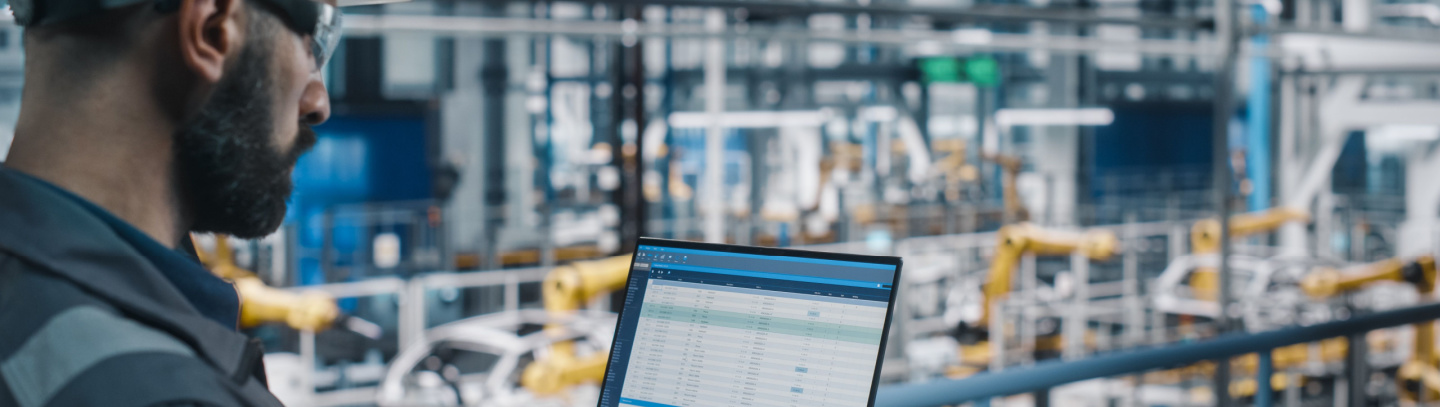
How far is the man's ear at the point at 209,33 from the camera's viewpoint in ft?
2.27

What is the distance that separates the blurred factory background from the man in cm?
150

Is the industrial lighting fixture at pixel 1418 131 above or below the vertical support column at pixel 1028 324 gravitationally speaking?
above

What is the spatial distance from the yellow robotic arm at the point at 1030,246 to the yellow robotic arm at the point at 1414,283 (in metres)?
1.14

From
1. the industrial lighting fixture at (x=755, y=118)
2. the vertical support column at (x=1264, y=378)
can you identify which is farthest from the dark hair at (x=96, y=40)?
the industrial lighting fixture at (x=755, y=118)

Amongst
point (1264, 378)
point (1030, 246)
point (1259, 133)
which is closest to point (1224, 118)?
point (1264, 378)

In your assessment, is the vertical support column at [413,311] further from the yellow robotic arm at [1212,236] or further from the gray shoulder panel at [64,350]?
the gray shoulder panel at [64,350]

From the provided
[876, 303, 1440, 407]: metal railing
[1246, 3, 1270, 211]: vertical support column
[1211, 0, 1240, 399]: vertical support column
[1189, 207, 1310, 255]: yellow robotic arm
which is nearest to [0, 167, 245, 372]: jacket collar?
[876, 303, 1440, 407]: metal railing

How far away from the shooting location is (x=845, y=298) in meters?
0.98

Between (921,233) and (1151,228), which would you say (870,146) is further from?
(1151,228)

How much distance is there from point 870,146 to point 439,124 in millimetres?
6838

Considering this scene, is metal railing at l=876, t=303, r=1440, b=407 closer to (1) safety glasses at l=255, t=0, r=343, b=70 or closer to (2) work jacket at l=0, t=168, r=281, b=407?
(1) safety glasses at l=255, t=0, r=343, b=70

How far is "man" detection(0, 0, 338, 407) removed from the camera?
599 mm

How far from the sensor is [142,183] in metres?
0.71

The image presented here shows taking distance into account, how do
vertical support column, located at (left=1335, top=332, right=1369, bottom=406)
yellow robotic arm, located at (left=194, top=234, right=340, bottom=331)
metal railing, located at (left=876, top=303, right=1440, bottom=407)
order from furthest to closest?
yellow robotic arm, located at (left=194, top=234, right=340, bottom=331), vertical support column, located at (left=1335, top=332, right=1369, bottom=406), metal railing, located at (left=876, top=303, right=1440, bottom=407)
